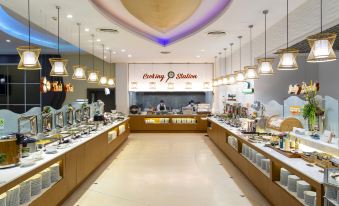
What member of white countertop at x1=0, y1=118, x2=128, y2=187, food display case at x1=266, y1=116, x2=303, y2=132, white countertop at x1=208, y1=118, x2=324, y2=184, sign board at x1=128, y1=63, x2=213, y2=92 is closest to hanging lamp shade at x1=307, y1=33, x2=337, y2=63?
white countertop at x1=208, y1=118, x2=324, y2=184

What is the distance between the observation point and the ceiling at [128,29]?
523cm

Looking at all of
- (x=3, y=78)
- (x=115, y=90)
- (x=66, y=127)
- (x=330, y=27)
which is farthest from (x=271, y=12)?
(x=3, y=78)

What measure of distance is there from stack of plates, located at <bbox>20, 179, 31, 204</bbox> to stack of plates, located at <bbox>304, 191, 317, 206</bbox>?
3075mm

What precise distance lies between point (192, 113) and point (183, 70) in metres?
2.41

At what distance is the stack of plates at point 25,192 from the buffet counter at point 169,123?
962cm

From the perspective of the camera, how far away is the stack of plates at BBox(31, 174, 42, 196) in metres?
3.39

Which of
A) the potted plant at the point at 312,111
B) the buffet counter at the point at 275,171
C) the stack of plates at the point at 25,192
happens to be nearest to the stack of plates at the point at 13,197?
the stack of plates at the point at 25,192

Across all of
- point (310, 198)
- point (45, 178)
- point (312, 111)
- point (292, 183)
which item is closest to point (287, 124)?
point (312, 111)

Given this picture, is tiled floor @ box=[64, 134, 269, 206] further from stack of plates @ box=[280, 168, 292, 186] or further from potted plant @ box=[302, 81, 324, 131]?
potted plant @ box=[302, 81, 324, 131]

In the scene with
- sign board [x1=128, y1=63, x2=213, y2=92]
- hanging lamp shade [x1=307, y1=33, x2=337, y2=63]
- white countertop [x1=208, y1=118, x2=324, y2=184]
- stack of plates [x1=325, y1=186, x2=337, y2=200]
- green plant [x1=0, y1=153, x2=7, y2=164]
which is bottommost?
stack of plates [x1=325, y1=186, x2=337, y2=200]

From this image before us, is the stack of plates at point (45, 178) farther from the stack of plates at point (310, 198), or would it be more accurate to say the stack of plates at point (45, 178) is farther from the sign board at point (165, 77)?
the sign board at point (165, 77)

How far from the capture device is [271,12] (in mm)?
5719

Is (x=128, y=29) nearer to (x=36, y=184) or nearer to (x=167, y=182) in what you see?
(x=167, y=182)

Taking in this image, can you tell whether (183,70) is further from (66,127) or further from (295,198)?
(295,198)
